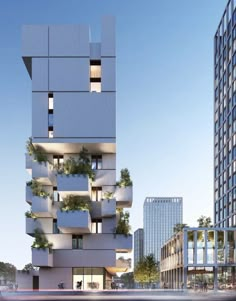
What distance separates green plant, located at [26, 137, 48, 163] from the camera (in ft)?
180

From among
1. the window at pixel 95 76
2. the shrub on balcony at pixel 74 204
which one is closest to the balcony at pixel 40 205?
the shrub on balcony at pixel 74 204

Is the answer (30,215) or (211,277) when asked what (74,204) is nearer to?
(30,215)

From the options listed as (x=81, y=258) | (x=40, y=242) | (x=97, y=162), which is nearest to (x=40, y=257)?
(x=40, y=242)

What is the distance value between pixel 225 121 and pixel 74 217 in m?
81.2

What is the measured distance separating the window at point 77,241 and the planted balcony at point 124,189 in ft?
17.5

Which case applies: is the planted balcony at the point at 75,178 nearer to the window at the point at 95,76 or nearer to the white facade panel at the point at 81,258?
the white facade panel at the point at 81,258

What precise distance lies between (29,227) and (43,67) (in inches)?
635

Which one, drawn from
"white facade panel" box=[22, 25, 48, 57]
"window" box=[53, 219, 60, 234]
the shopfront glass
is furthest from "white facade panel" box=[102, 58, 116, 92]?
the shopfront glass

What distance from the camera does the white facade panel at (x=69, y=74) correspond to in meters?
56.5

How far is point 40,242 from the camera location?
54062 millimetres

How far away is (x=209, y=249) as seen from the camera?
277 ft

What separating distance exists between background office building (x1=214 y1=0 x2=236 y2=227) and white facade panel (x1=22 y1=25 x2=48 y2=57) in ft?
228

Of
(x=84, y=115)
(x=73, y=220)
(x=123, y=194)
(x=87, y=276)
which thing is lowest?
(x=87, y=276)

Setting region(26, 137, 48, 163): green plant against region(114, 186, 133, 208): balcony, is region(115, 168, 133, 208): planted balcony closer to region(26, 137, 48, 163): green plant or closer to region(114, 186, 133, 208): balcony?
region(114, 186, 133, 208): balcony
